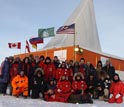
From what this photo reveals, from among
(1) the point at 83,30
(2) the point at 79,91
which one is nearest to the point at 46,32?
(1) the point at 83,30

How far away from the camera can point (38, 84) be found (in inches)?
438

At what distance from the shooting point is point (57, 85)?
11070mm

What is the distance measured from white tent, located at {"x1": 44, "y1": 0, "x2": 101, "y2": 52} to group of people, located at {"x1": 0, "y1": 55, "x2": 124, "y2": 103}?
37.1 ft

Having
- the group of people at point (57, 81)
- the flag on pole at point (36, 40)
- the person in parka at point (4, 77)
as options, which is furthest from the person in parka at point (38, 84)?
the flag on pole at point (36, 40)

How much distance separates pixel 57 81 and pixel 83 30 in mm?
15254

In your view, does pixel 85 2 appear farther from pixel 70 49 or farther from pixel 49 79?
pixel 49 79

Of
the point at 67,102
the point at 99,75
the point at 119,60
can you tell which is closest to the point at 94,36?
the point at 119,60

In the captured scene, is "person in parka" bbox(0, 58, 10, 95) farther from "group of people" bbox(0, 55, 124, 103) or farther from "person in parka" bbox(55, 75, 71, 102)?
"person in parka" bbox(55, 75, 71, 102)

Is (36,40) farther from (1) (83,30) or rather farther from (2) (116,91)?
(2) (116,91)

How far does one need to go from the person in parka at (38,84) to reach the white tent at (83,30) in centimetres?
1201

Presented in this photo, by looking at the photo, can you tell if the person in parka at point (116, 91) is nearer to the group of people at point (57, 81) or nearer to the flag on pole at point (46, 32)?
the group of people at point (57, 81)

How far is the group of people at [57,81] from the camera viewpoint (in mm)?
10898

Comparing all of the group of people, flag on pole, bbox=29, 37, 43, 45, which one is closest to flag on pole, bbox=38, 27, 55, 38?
flag on pole, bbox=29, 37, 43, 45

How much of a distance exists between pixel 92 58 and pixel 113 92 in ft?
30.6
